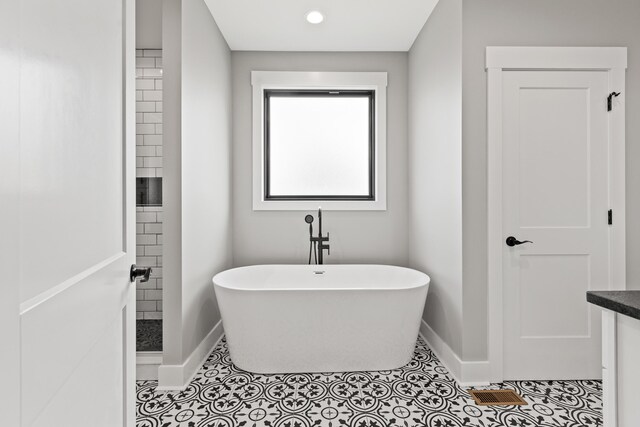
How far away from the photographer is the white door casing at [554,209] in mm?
2396

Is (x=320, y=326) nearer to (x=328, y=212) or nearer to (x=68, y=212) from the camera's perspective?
(x=328, y=212)

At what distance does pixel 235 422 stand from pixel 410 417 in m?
0.94

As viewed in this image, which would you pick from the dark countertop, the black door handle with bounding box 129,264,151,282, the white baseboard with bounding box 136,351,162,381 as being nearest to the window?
the white baseboard with bounding box 136,351,162,381

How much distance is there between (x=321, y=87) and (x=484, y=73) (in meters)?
1.65

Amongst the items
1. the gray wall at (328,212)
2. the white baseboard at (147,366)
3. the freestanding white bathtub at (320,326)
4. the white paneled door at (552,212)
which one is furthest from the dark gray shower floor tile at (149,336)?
the white paneled door at (552,212)

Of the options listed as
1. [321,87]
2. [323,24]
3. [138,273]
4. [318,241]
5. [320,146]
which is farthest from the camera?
[320,146]

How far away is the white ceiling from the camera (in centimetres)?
280

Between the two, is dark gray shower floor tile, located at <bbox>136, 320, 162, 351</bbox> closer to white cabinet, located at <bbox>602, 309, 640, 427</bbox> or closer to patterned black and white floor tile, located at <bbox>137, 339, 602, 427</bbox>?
patterned black and white floor tile, located at <bbox>137, 339, 602, 427</bbox>

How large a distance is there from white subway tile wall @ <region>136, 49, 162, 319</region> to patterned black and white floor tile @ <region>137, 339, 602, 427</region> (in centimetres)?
108

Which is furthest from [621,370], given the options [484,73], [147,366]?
[147,366]

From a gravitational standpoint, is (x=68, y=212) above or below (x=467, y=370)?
above

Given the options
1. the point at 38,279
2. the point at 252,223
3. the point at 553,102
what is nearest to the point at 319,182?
the point at 252,223

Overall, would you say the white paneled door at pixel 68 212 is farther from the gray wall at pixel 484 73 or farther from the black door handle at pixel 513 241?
the black door handle at pixel 513 241

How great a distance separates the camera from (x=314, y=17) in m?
2.93
